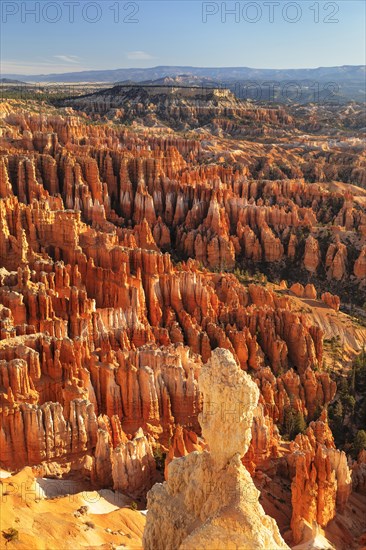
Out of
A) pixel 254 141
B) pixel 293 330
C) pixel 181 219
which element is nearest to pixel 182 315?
pixel 293 330

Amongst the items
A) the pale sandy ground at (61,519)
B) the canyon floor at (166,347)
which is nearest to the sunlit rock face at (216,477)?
the canyon floor at (166,347)

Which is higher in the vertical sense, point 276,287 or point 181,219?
point 181,219

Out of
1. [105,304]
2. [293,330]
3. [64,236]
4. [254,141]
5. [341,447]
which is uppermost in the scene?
[254,141]

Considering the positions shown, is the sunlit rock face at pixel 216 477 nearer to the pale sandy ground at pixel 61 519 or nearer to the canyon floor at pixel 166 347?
the canyon floor at pixel 166 347

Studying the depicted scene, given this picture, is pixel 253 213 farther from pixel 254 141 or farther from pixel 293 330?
pixel 254 141

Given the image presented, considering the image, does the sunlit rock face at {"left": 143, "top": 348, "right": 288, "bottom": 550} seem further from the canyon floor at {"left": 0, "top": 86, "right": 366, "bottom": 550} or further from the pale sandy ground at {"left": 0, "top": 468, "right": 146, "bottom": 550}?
the pale sandy ground at {"left": 0, "top": 468, "right": 146, "bottom": 550}
